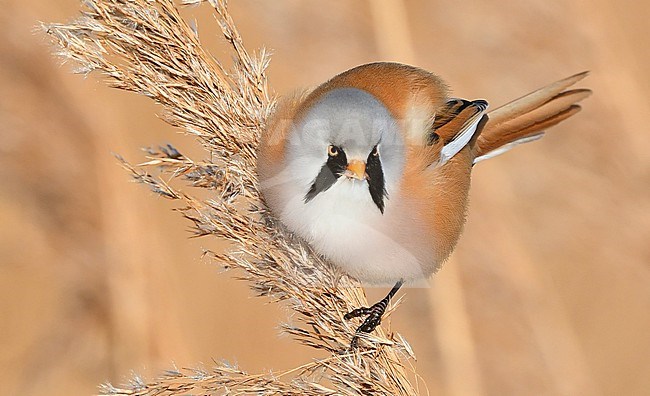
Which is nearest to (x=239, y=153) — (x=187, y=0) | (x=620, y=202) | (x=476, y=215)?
(x=187, y=0)

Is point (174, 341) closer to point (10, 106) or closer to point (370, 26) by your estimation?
point (10, 106)

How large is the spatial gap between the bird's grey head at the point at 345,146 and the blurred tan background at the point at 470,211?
1.95ft

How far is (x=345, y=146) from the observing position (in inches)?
70.4

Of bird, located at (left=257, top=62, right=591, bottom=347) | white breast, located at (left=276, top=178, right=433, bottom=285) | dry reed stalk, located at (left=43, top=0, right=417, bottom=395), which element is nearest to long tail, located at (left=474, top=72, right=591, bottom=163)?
bird, located at (left=257, top=62, right=591, bottom=347)

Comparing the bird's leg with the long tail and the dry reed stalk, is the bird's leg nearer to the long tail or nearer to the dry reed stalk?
the dry reed stalk

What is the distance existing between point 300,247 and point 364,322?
10.3 inches

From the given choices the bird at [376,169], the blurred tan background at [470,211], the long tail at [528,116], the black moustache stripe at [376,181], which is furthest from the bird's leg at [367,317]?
the long tail at [528,116]

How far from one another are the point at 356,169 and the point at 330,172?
0.07m

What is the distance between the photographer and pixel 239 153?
2.01 m

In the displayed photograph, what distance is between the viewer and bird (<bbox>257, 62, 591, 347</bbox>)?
1838 millimetres

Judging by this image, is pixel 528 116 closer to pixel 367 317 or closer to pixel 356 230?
pixel 356 230

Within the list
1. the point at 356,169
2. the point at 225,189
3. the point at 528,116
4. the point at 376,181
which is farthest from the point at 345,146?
the point at 528,116

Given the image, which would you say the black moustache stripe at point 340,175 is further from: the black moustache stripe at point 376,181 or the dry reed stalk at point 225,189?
the dry reed stalk at point 225,189

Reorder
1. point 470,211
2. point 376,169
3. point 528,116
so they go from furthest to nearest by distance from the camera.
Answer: point 470,211 < point 528,116 < point 376,169
